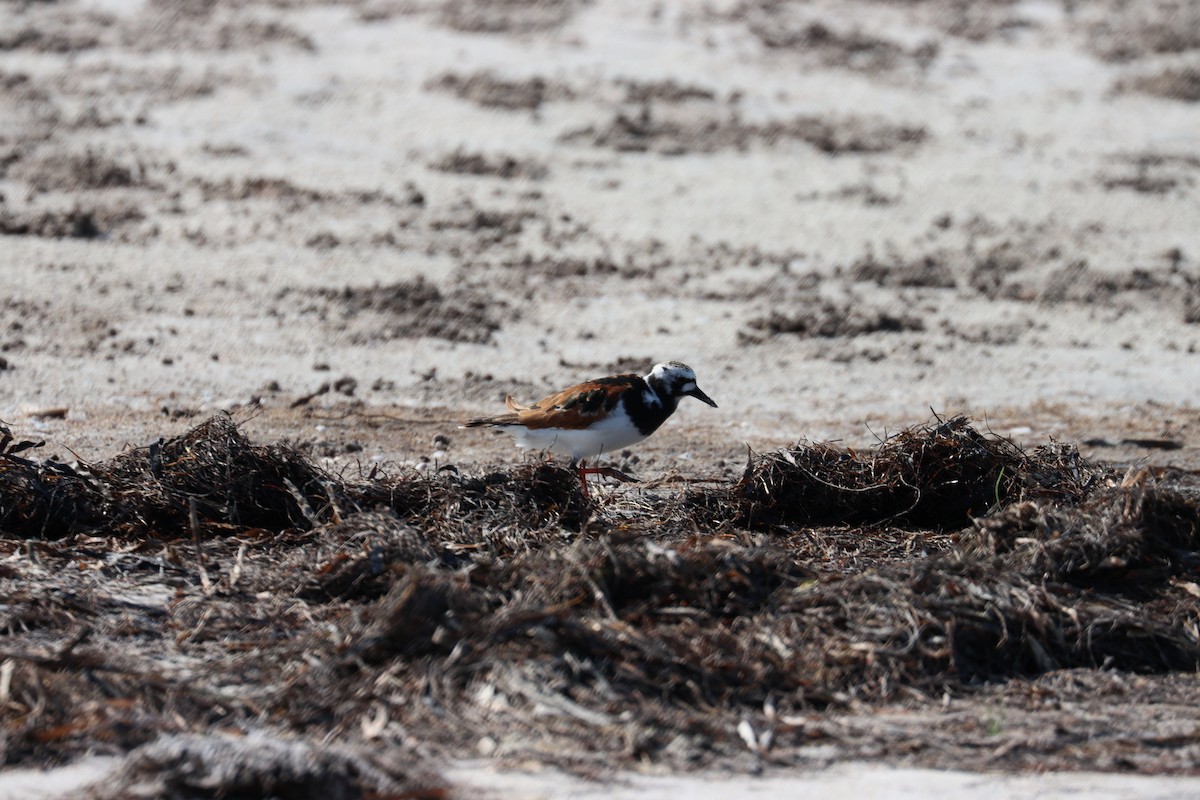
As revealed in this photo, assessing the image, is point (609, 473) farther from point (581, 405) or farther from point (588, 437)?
point (581, 405)

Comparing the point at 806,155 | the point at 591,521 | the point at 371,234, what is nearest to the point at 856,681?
the point at 591,521

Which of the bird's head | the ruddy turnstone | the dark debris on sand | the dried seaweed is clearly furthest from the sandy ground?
the dried seaweed

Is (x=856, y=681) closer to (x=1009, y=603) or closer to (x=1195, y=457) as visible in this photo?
(x=1009, y=603)

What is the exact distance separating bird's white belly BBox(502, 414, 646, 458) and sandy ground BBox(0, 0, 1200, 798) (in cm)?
72

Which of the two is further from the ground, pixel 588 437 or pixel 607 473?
pixel 588 437

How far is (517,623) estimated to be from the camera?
4711mm

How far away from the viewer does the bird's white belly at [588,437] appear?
6.53m

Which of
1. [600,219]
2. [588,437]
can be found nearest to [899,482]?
[588,437]

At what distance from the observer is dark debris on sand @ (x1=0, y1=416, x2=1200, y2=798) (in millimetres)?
4309

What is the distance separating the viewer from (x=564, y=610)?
477cm

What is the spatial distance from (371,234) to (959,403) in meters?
4.47

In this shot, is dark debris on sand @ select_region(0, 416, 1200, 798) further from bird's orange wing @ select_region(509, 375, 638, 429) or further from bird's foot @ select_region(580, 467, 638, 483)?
bird's orange wing @ select_region(509, 375, 638, 429)

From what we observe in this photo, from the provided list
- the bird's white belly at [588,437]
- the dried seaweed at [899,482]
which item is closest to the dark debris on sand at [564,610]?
the dried seaweed at [899,482]

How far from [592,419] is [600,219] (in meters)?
4.72
